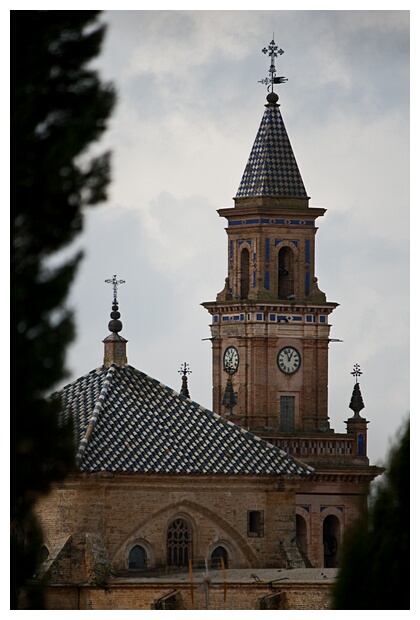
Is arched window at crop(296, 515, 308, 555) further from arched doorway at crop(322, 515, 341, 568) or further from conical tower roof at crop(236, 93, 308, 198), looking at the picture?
conical tower roof at crop(236, 93, 308, 198)

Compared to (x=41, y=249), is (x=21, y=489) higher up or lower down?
lower down

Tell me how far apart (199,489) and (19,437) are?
95.1 ft

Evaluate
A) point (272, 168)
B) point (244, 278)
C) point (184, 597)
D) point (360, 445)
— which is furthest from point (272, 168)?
point (184, 597)

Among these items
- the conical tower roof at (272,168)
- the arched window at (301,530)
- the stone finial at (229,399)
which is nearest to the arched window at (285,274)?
the conical tower roof at (272,168)

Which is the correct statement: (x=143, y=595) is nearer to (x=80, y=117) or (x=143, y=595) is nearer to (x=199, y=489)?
(x=199, y=489)

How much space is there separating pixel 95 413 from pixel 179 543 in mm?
3758

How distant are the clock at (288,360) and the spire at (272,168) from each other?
5.12 metres

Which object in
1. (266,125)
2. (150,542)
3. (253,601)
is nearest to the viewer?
(253,601)

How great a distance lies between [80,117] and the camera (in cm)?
3422

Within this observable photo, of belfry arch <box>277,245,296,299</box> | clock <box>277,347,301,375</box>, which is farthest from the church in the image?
belfry arch <box>277,245,296,299</box>

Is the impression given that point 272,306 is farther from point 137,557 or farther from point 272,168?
point 137,557

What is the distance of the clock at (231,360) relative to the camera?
276 feet

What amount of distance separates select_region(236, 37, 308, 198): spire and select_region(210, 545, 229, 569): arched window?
72.8 ft
